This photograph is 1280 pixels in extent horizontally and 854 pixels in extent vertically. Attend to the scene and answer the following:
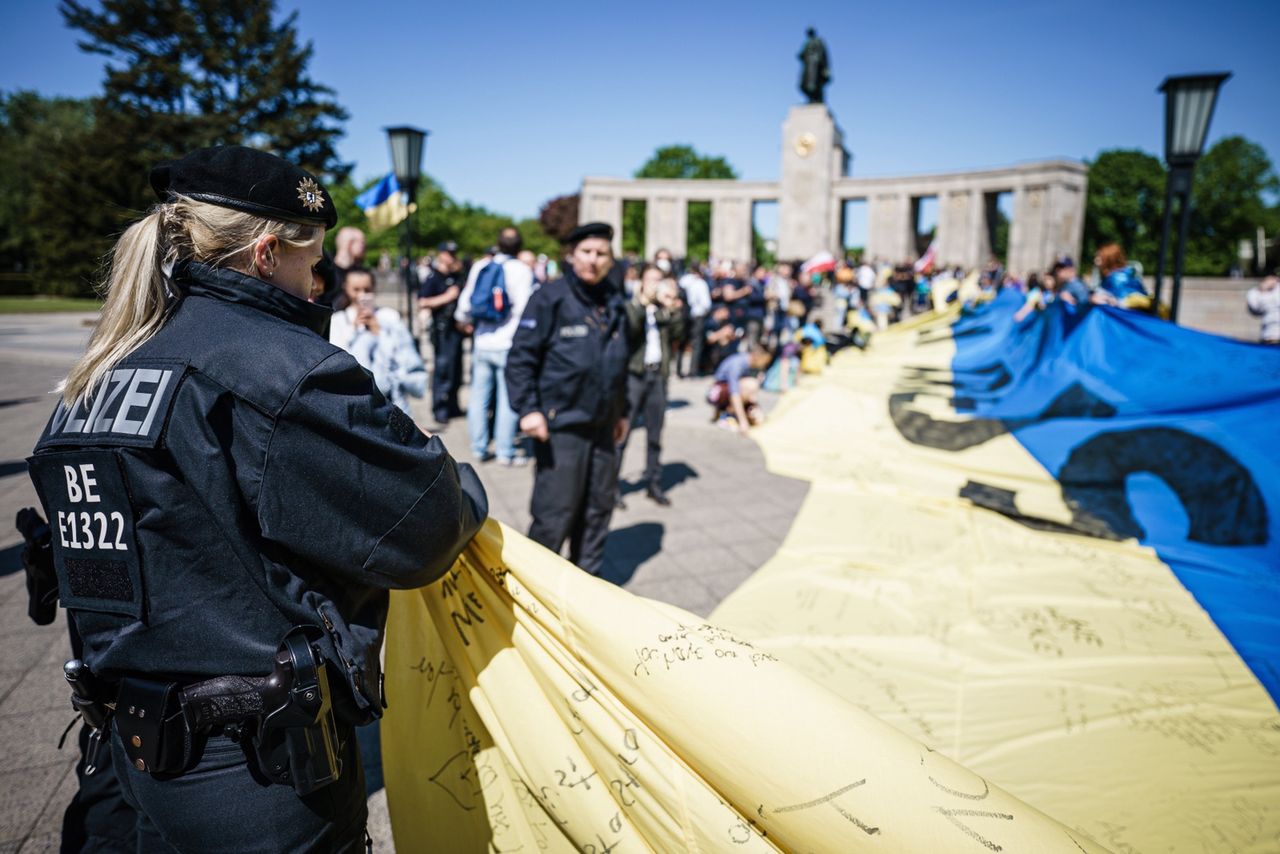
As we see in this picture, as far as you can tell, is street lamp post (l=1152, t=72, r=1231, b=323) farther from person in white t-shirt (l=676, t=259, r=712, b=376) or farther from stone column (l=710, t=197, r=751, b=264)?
stone column (l=710, t=197, r=751, b=264)

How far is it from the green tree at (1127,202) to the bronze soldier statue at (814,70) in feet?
151

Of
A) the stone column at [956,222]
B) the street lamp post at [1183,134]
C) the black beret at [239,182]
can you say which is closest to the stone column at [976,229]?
the stone column at [956,222]

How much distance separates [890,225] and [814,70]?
9982mm

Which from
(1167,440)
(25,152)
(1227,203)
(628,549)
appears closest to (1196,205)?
(1227,203)

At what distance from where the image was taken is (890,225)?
4259 centimetres

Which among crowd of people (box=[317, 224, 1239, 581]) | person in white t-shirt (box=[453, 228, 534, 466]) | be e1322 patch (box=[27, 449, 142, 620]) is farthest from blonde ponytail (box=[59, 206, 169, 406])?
person in white t-shirt (box=[453, 228, 534, 466])

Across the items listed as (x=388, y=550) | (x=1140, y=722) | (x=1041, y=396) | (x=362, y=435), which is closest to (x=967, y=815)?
(x=388, y=550)

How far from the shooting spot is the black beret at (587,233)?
4.41 meters

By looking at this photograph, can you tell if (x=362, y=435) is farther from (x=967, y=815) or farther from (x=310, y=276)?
(x=967, y=815)

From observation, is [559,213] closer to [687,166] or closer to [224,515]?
[687,166]

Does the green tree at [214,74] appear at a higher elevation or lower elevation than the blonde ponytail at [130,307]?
higher

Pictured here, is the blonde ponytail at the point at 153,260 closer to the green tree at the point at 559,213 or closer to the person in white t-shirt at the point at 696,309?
the person in white t-shirt at the point at 696,309

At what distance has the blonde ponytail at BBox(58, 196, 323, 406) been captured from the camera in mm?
1479

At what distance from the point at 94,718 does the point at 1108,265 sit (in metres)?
10.2
